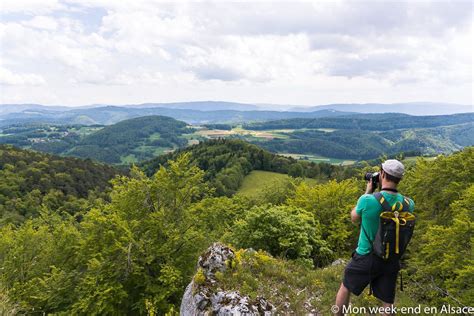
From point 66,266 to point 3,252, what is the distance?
6036 millimetres

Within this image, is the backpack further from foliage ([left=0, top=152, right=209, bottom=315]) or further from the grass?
the grass

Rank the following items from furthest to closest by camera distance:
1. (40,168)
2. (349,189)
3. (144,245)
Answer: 1. (40,168)
2. (349,189)
3. (144,245)

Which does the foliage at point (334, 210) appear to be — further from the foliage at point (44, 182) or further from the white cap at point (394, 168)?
the foliage at point (44, 182)

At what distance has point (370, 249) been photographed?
5641 millimetres

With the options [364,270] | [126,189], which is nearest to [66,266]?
[126,189]

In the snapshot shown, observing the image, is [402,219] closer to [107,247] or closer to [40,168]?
[107,247]

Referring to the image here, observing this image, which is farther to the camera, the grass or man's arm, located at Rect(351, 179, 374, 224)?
the grass

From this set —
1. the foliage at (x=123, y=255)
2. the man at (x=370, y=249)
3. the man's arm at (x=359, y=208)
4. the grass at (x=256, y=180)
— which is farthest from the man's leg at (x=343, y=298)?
the grass at (x=256, y=180)

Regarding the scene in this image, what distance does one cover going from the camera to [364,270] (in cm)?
571

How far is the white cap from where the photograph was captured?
5.36 meters

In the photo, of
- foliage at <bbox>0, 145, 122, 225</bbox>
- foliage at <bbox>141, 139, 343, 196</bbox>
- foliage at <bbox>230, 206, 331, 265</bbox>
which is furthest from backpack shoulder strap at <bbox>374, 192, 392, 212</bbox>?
foliage at <bbox>141, 139, 343, 196</bbox>

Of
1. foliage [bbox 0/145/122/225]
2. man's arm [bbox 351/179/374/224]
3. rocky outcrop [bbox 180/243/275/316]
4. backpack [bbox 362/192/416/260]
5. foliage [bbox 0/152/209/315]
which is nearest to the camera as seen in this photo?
backpack [bbox 362/192/416/260]

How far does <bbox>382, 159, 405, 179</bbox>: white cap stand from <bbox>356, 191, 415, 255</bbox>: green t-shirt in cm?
35

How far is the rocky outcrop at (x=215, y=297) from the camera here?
8289mm
